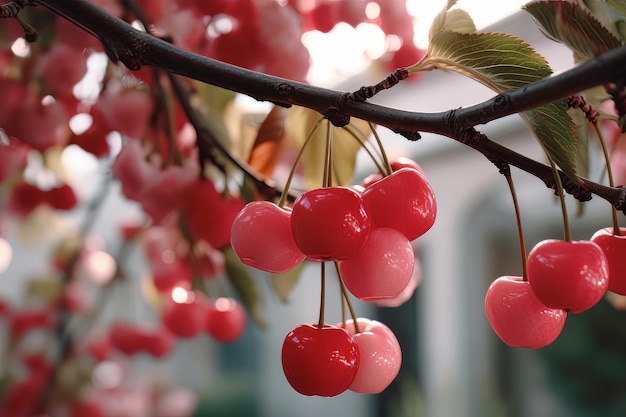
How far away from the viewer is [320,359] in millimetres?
231

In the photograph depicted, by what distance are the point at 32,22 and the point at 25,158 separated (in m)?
0.18

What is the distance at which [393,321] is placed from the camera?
2232 millimetres

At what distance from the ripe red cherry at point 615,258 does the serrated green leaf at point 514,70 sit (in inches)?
2.1

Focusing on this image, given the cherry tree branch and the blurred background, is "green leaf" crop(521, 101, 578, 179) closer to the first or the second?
the cherry tree branch

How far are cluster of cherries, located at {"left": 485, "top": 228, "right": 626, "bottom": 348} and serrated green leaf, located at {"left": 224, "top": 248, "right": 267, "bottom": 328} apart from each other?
0.27m

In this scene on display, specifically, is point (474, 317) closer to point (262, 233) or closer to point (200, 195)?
point (200, 195)

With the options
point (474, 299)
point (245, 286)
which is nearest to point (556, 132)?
point (245, 286)

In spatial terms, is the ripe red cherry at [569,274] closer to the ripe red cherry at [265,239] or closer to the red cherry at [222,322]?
the ripe red cherry at [265,239]

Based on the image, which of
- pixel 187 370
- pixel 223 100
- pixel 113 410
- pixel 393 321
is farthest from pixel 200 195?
pixel 187 370

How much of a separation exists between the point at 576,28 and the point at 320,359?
0.14m

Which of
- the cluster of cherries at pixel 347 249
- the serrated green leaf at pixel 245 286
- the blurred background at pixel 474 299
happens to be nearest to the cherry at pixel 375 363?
the cluster of cherries at pixel 347 249

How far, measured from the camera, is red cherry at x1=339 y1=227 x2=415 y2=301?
0.23 metres

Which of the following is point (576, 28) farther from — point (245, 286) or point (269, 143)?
point (245, 286)

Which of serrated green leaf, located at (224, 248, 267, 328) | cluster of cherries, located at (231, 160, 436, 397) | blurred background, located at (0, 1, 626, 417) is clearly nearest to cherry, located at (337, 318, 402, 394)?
cluster of cherries, located at (231, 160, 436, 397)
